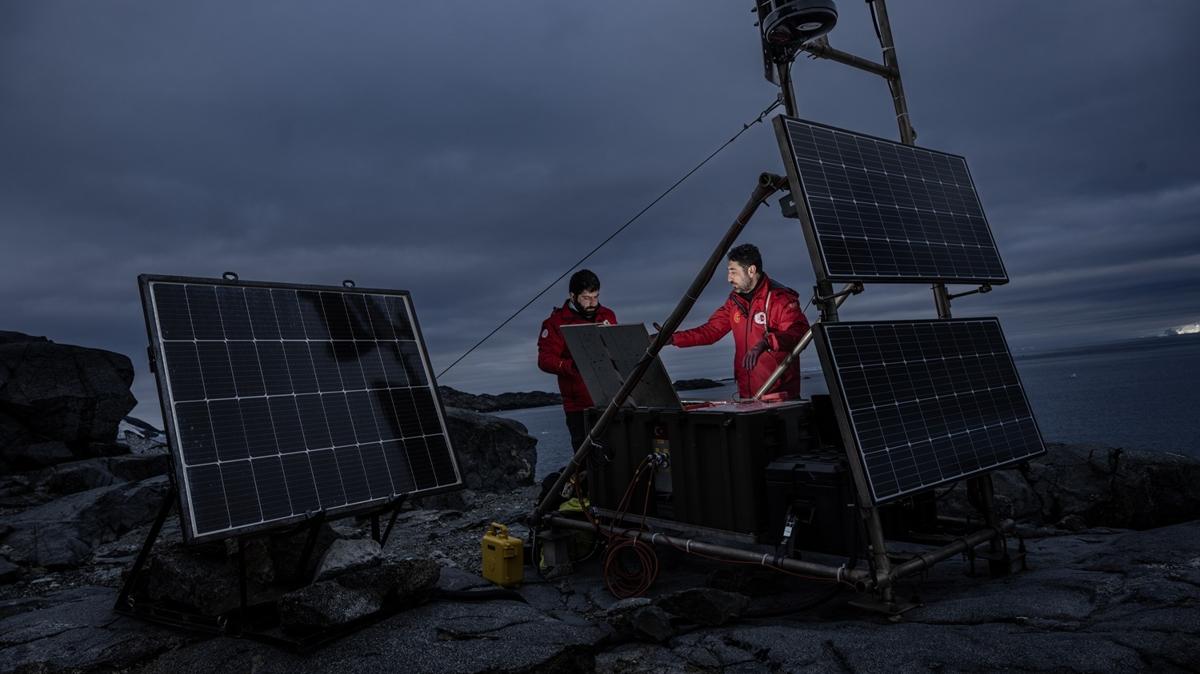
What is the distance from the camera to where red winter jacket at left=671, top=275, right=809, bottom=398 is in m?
7.53

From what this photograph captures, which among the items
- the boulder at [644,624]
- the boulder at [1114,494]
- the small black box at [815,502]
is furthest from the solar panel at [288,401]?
the boulder at [1114,494]

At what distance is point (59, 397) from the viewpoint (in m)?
15.8

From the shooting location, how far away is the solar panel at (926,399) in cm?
539

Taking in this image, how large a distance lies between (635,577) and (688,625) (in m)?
1.59

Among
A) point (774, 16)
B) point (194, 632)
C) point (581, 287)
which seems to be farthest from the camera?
point (581, 287)

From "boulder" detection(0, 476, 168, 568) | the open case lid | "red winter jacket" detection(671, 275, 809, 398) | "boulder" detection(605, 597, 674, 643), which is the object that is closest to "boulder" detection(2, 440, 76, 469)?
"boulder" detection(0, 476, 168, 568)

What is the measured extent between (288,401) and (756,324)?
5054mm

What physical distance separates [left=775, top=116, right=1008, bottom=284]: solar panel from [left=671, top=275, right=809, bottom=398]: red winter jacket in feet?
4.80

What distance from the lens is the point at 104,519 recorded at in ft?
36.7

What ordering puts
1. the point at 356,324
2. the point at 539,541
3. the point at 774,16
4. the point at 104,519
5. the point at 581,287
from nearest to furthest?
1. the point at 774,16
2. the point at 356,324
3. the point at 539,541
4. the point at 581,287
5. the point at 104,519

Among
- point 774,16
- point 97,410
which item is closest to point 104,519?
point 97,410

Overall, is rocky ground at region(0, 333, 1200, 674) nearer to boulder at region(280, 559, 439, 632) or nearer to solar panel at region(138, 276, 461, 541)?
boulder at region(280, 559, 439, 632)

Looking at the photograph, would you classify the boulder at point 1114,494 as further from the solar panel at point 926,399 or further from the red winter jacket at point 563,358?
the red winter jacket at point 563,358

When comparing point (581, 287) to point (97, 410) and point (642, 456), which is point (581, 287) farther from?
point (97, 410)
